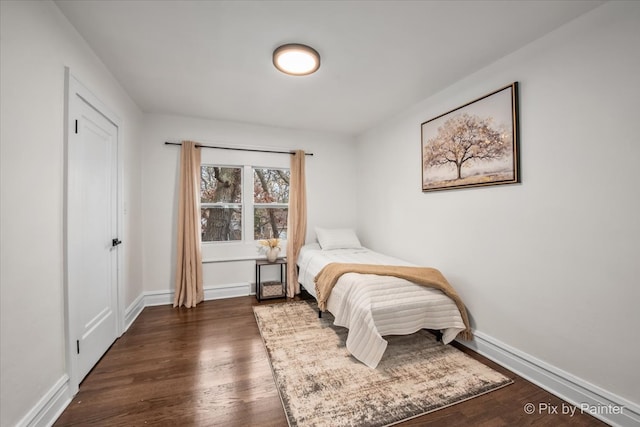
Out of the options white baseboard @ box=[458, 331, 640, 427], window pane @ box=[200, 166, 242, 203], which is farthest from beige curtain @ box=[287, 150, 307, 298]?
white baseboard @ box=[458, 331, 640, 427]

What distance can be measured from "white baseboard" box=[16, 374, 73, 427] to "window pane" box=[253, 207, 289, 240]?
2.51m

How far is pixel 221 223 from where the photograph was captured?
12.6ft

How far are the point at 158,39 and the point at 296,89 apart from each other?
48.8 inches

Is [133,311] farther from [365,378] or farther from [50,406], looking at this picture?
[365,378]

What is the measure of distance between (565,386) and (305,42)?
303 centimetres

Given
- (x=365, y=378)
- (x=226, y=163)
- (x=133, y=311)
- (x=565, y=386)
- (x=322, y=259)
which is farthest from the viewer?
(x=226, y=163)

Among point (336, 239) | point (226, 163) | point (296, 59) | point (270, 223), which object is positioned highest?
point (296, 59)

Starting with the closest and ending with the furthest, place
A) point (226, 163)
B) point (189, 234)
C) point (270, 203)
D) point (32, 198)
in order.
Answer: point (32, 198)
point (189, 234)
point (226, 163)
point (270, 203)

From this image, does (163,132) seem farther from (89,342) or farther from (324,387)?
(324,387)

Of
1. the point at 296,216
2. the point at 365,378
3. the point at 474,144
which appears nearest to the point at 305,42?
the point at 474,144

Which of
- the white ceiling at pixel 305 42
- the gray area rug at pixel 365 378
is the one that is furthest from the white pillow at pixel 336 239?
the white ceiling at pixel 305 42

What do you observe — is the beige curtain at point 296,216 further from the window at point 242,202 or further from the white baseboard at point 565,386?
the white baseboard at point 565,386

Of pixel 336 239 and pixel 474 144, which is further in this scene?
pixel 336 239

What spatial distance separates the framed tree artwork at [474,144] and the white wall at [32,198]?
10.3ft
